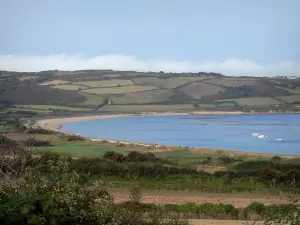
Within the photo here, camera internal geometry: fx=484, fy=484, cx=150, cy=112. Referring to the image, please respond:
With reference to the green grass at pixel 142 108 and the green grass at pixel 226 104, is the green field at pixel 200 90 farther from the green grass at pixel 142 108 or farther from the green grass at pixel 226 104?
the green grass at pixel 142 108

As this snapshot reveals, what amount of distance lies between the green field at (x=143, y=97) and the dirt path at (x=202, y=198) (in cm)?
10322

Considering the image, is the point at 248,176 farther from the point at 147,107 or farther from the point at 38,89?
the point at 38,89

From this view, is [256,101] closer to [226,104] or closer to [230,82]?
[226,104]

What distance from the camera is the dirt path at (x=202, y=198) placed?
24.6 metres

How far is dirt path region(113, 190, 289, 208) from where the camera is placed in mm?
24641

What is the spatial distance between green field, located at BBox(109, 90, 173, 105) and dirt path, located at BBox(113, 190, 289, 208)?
10322cm

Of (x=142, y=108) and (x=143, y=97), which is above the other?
(x=143, y=97)

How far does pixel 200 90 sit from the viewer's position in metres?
142

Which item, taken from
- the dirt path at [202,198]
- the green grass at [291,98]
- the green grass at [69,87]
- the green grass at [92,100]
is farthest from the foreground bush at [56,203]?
the green grass at [291,98]

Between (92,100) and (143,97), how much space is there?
1423 centimetres

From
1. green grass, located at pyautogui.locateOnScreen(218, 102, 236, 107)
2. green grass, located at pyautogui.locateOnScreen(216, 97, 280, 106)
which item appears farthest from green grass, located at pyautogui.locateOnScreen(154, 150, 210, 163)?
green grass, located at pyautogui.locateOnScreen(216, 97, 280, 106)

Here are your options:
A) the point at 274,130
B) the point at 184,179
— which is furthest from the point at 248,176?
the point at 274,130

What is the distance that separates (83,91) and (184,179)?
4132 inches

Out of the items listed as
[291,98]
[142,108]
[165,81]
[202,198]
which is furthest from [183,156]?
[165,81]
